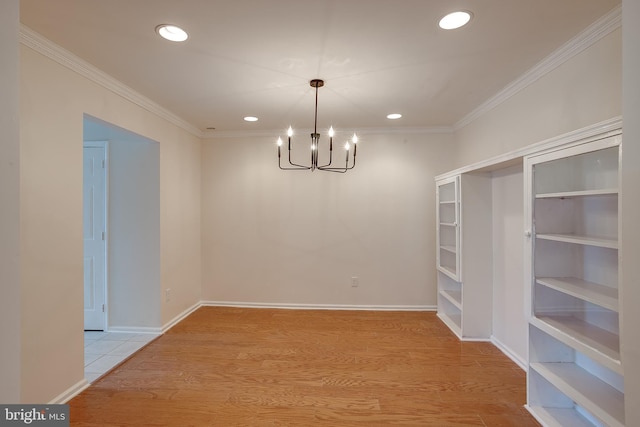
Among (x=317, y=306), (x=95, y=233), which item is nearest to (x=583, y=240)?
(x=317, y=306)

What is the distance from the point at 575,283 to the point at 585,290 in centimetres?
13

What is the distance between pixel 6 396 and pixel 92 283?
123 inches

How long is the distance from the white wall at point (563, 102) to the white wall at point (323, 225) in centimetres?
119

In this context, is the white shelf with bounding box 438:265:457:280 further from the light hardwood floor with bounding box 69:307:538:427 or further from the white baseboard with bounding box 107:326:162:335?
the white baseboard with bounding box 107:326:162:335

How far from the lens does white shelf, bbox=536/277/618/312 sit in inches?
62.2

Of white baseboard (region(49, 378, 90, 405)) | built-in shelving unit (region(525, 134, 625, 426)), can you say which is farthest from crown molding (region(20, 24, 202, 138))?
built-in shelving unit (region(525, 134, 625, 426))

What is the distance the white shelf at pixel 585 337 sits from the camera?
153 centimetres

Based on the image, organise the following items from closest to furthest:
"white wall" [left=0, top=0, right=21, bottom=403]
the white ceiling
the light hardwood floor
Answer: "white wall" [left=0, top=0, right=21, bottom=403] < the white ceiling < the light hardwood floor

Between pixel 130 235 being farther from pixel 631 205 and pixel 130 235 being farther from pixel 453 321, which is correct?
pixel 631 205

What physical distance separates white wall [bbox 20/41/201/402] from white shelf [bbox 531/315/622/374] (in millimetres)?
3294

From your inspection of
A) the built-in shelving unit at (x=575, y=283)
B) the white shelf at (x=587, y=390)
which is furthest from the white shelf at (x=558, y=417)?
the white shelf at (x=587, y=390)

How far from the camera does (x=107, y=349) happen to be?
3113mm

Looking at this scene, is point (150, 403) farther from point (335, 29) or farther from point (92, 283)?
point (335, 29)

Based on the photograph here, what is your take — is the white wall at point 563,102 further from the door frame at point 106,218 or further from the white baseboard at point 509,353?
the door frame at point 106,218
